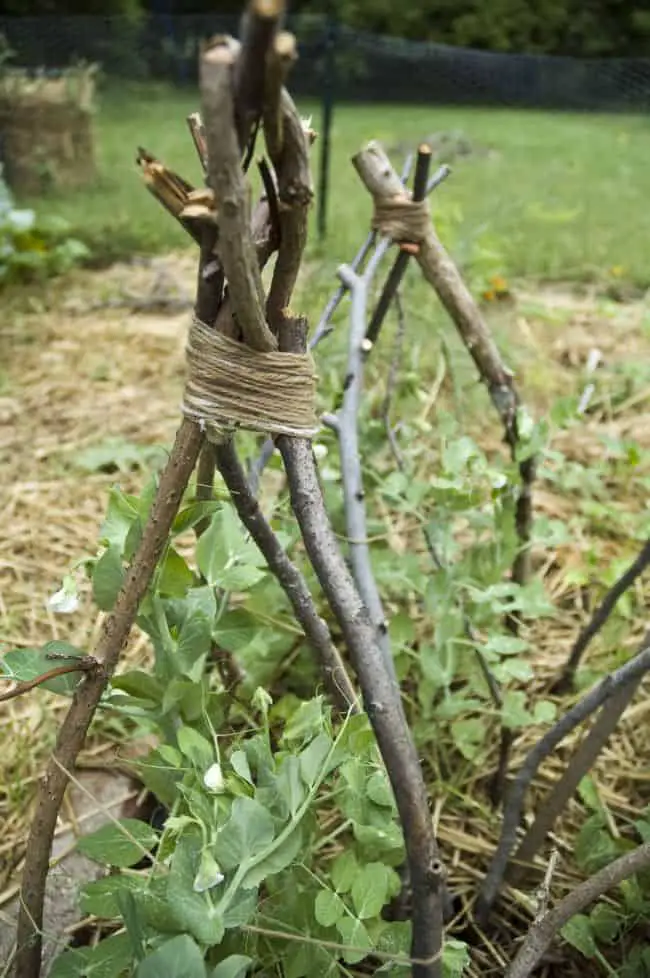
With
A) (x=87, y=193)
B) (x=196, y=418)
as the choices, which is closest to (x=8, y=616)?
(x=196, y=418)

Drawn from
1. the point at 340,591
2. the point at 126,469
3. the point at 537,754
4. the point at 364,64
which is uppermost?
the point at 364,64

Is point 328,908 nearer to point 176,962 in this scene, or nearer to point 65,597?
point 176,962

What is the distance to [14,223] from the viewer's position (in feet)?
8.34

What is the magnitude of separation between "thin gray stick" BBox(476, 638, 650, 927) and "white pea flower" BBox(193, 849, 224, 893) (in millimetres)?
330

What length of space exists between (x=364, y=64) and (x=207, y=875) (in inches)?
156

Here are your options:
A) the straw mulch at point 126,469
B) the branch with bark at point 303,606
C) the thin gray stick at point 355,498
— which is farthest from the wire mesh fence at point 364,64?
the branch with bark at point 303,606

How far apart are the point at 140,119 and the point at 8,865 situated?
12.6ft

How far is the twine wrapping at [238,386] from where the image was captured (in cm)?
53

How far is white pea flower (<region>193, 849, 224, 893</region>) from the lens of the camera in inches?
18.4

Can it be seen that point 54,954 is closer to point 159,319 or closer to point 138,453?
point 138,453

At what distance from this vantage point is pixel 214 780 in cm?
53

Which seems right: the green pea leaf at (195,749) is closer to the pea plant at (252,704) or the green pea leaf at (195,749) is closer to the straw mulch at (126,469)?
the pea plant at (252,704)

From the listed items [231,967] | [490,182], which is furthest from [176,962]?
[490,182]

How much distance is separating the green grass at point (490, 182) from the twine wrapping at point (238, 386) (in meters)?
1.54
